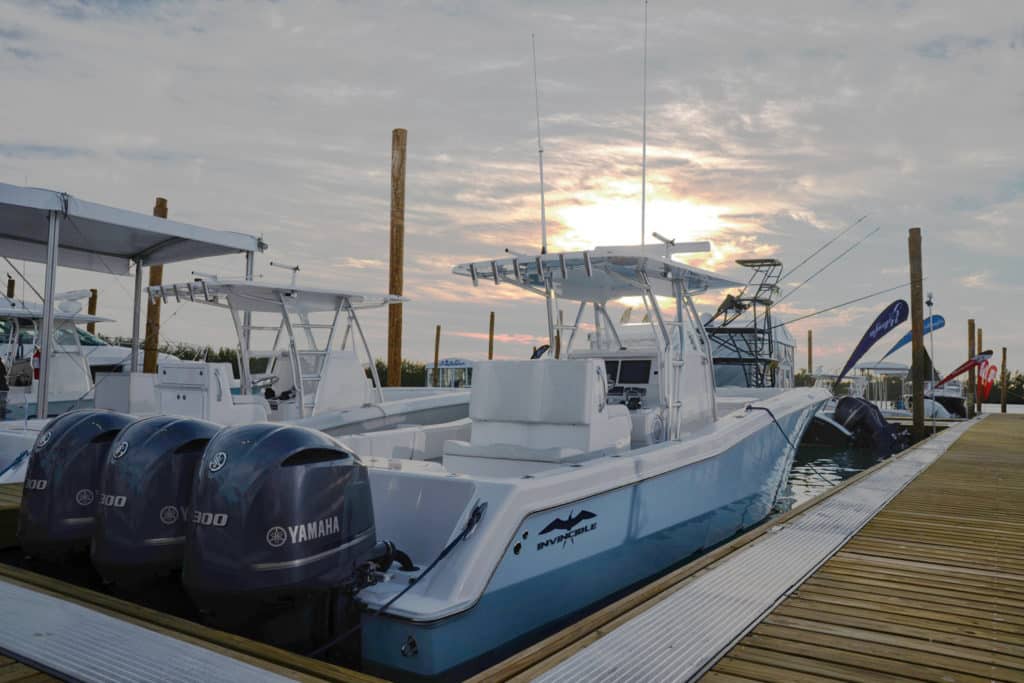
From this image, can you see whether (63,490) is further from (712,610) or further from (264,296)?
(264,296)

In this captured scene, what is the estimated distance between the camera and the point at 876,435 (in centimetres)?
1727

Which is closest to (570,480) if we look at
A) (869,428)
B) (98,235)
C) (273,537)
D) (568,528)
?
(568,528)

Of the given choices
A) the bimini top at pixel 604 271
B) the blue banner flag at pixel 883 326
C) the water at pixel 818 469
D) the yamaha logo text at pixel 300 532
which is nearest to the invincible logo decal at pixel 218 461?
the yamaha logo text at pixel 300 532

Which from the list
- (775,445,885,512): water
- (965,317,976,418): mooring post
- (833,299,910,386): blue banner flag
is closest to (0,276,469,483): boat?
(775,445,885,512): water

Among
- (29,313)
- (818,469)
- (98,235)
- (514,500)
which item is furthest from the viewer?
(818,469)

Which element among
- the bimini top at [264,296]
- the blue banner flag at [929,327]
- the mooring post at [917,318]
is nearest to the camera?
the bimini top at [264,296]

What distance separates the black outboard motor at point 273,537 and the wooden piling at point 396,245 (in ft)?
30.0

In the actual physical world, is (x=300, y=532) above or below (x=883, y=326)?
below

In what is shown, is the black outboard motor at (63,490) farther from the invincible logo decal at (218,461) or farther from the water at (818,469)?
the water at (818,469)

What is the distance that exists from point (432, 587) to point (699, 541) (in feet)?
11.2

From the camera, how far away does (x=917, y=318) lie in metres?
17.1

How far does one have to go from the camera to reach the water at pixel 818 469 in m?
11.1

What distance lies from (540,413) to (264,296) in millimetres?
4917

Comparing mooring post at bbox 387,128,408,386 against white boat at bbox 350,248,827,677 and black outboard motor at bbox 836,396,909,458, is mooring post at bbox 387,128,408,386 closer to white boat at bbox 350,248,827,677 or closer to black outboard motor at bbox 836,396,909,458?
white boat at bbox 350,248,827,677
